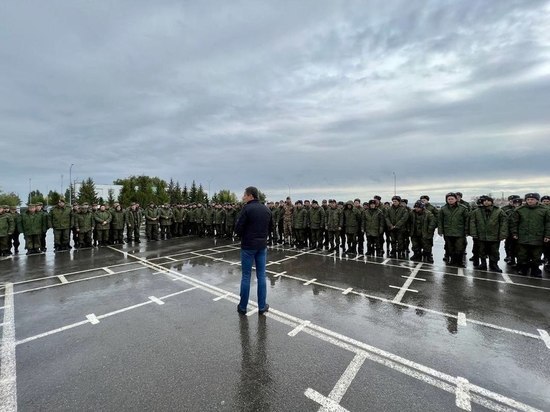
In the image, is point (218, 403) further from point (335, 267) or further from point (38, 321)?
point (335, 267)

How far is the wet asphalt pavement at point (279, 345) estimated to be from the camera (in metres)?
2.81

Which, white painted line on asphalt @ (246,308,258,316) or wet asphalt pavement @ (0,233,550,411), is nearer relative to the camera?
wet asphalt pavement @ (0,233,550,411)

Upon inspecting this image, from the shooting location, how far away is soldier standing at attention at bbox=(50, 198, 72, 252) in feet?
42.0

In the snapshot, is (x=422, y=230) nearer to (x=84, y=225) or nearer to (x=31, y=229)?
(x=84, y=225)

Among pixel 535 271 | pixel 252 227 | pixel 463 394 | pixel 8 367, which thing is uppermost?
pixel 252 227

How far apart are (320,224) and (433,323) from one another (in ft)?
27.2

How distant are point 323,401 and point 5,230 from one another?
14.6 meters

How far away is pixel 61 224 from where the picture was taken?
12.8m

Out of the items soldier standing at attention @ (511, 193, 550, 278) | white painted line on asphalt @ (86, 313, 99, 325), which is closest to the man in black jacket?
white painted line on asphalt @ (86, 313, 99, 325)

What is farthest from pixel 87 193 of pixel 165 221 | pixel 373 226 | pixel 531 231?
pixel 531 231

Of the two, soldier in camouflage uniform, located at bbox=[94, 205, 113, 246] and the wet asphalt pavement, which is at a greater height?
soldier in camouflage uniform, located at bbox=[94, 205, 113, 246]

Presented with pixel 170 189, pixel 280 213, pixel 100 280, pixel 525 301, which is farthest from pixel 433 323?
pixel 170 189

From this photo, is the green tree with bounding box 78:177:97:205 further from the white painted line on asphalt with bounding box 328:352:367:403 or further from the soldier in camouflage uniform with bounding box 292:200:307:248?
the white painted line on asphalt with bounding box 328:352:367:403

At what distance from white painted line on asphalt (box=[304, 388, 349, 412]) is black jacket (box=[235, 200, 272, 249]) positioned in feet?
8.26
